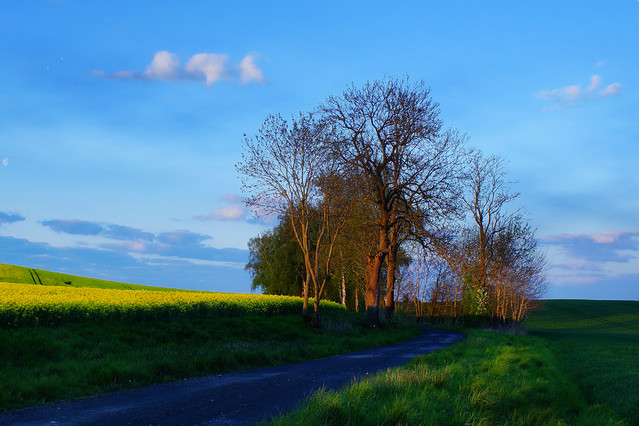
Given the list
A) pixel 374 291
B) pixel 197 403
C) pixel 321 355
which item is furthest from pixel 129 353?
pixel 374 291

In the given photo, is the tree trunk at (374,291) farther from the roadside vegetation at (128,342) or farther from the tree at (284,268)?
the tree at (284,268)

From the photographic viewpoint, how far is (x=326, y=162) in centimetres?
2666

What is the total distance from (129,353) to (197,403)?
22.3 feet

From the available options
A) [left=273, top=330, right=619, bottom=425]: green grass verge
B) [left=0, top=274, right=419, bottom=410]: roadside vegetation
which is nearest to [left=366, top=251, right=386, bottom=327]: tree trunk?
[left=0, top=274, right=419, bottom=410]: roadside vegetation

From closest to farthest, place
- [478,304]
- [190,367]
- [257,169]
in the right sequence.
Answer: [190,367] → [257,169] → [478,304]

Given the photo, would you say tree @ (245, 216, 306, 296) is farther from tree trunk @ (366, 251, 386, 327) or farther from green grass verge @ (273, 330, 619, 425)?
green grass verge @ (273, 330, 619, 425)

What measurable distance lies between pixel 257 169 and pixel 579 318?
85298 mm

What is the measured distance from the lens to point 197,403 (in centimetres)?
913

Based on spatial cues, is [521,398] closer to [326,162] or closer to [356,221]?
[326,162]

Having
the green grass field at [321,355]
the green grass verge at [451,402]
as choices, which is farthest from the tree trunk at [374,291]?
the green grass verge at [451,402]

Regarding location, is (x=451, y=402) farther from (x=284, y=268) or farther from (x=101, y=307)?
(x=284, y=268)

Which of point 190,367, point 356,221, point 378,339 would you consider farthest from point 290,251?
point 190,367

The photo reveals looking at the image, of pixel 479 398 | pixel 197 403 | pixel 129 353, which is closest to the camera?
pixel 479 398

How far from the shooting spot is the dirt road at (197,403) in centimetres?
791
